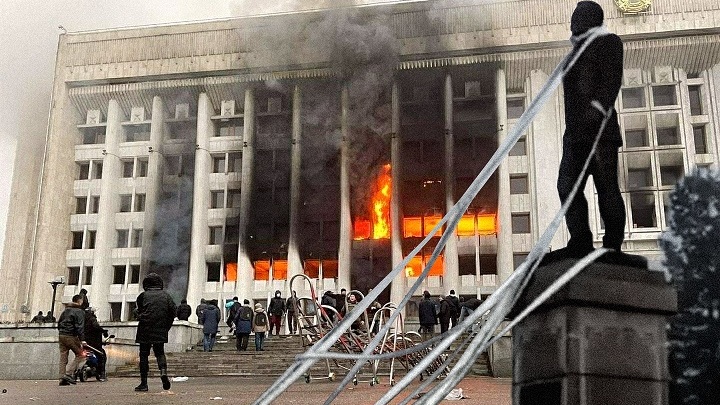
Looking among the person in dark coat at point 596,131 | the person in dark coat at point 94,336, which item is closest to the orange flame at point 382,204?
the person in dark coat at point 94,336

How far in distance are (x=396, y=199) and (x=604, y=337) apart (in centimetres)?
2819

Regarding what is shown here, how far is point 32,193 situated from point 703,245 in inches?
1512

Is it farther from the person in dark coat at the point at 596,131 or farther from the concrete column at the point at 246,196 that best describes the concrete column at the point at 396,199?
the person in dark coat at the point at 596,131

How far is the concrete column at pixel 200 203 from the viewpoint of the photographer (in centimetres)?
3266

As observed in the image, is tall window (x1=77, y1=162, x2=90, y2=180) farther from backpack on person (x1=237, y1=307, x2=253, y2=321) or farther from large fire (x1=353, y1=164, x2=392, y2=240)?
backpack on person (x1=237, y1=307, x2=253, y2=321)

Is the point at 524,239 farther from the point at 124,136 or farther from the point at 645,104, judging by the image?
the point at 124,136

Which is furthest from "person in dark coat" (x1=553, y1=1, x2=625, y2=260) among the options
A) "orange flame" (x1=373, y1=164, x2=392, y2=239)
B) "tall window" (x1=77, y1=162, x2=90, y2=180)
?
"tall window" (x1=77, y1=162, x2=90, y2=180)

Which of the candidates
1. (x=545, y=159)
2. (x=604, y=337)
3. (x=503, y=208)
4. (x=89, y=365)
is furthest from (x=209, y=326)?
(x=545, y=159)

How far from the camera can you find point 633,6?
30.1 m

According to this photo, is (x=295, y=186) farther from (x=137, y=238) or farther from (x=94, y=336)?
(x=94, y=336)

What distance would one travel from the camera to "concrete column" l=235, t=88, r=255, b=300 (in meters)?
32.0

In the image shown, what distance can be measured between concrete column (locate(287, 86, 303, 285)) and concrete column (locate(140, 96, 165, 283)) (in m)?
7.20

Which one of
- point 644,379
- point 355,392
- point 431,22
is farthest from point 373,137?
point 644,379

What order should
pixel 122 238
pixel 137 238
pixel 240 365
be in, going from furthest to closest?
pixel 122 238
pixel 137 238
pixel 240 365
